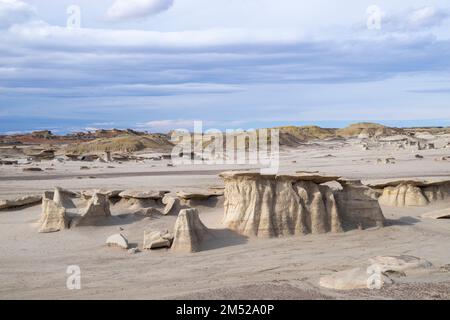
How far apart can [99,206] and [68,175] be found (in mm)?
18703

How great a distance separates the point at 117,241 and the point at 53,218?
269 cm

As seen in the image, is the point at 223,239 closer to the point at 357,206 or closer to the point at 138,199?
the point at 357,206

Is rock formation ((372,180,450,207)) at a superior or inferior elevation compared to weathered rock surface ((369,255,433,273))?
superior

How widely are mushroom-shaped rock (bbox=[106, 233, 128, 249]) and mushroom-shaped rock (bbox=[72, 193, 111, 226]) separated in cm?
194

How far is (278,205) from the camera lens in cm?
1325

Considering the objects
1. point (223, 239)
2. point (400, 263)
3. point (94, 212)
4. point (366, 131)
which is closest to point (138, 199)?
point (94, 212)

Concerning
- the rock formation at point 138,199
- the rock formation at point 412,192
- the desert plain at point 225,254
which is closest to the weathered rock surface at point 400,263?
the desert plain at point 225,254

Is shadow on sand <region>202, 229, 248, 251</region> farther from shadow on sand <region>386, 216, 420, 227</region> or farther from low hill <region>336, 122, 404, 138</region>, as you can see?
low hill <region>336, 122, 404, 138</region>

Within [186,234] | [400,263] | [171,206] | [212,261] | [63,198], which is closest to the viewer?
[400,263]

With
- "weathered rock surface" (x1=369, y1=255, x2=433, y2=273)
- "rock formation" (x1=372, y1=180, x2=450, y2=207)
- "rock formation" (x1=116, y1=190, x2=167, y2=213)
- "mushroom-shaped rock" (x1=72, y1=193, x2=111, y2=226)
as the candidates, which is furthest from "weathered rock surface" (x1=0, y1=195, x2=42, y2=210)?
"weathered rock surface" (x1=369, y1=255, x2=433, y2=273)

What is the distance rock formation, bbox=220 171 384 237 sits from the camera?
43.2 feet

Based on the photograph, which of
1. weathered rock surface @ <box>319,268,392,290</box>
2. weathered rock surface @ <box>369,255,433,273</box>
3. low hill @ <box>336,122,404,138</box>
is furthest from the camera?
low hill @ <box>336,122,404,138</box>

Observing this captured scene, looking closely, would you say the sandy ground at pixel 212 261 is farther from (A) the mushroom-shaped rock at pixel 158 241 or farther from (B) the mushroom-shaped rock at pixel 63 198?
(B) the mushroom-shaped rock at pixel 63 198
